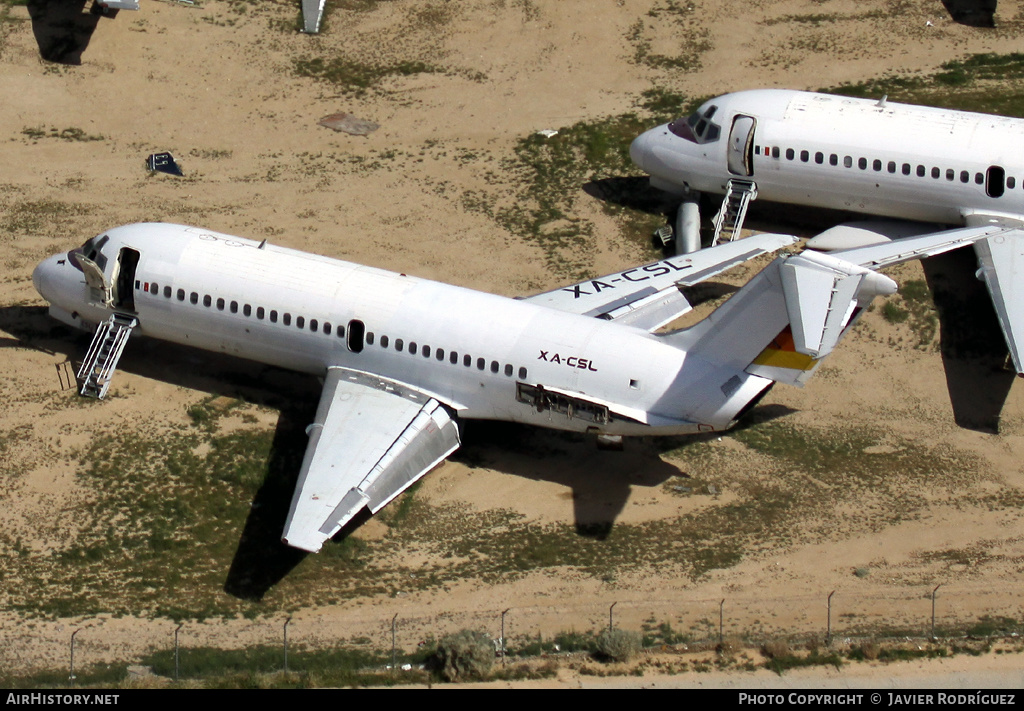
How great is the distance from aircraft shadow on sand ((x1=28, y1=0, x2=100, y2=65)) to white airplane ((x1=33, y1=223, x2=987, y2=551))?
18.5 metres

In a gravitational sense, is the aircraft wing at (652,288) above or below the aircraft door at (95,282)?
above

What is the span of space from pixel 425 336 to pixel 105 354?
433 inches

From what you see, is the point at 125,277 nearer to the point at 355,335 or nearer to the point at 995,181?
the point at 355,335

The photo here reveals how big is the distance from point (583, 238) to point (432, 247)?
5583mm

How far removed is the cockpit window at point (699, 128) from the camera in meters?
50.2

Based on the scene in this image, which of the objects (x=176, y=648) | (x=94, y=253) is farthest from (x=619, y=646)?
(x=94, y=253)

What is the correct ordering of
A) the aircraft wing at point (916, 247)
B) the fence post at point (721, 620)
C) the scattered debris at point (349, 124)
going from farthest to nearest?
the scattered debris at point (349, 124) < the aircraft wing at point (916, 247) < the fence post at point (721, 620)

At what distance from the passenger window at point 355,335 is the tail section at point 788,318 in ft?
30.5

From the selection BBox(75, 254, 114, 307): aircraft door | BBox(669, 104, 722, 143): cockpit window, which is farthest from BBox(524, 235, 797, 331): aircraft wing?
BBox(75, 254, 114, 307): aircraft door

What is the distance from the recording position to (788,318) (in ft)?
116

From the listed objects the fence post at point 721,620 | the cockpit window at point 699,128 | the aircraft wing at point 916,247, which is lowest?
the fence post at point 721,620

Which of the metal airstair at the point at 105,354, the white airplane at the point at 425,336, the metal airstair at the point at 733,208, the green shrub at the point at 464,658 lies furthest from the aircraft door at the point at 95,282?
the metal airstair at the point at 733,208

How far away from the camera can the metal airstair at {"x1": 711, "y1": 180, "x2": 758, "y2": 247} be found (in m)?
49.3

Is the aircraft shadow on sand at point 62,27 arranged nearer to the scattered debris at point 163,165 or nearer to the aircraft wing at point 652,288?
the scattered debris at point 163,165
